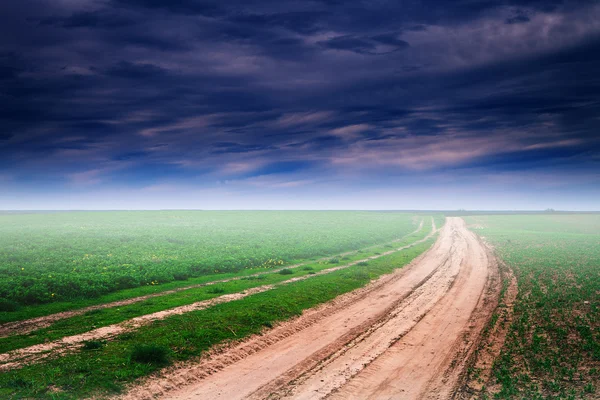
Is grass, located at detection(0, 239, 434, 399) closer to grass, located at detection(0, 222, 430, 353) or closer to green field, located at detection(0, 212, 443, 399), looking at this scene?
green field, located at detection(0, 212, 443, 399)

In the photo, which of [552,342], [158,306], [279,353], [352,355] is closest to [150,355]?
[279,353]

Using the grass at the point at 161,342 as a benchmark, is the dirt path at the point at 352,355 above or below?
below

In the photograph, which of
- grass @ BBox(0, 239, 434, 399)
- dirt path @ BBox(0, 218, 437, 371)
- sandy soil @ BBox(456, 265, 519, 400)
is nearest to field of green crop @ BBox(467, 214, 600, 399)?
sandy soil @ BBox(456, 265, 519, 400)

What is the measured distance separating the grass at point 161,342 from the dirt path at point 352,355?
93 cm

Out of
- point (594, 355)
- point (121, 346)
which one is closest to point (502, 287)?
point (594, 355)

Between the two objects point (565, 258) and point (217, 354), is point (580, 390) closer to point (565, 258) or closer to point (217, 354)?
point (217, 354)

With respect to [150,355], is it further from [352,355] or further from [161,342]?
[352,355]

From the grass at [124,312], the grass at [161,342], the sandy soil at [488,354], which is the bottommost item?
the sandy soil at [488,354]

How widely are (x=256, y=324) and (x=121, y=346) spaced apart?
6.43 meters

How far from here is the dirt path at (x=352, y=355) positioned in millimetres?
11930

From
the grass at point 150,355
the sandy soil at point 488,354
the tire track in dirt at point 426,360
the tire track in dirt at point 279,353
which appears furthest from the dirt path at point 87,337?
the sandy soil at point 488,354

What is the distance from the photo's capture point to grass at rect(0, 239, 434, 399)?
38.0 feet

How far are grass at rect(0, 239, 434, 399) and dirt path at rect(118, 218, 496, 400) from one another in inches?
36.7

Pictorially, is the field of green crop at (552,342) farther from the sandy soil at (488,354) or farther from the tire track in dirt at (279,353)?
the tire track in dirt at (279,353)
